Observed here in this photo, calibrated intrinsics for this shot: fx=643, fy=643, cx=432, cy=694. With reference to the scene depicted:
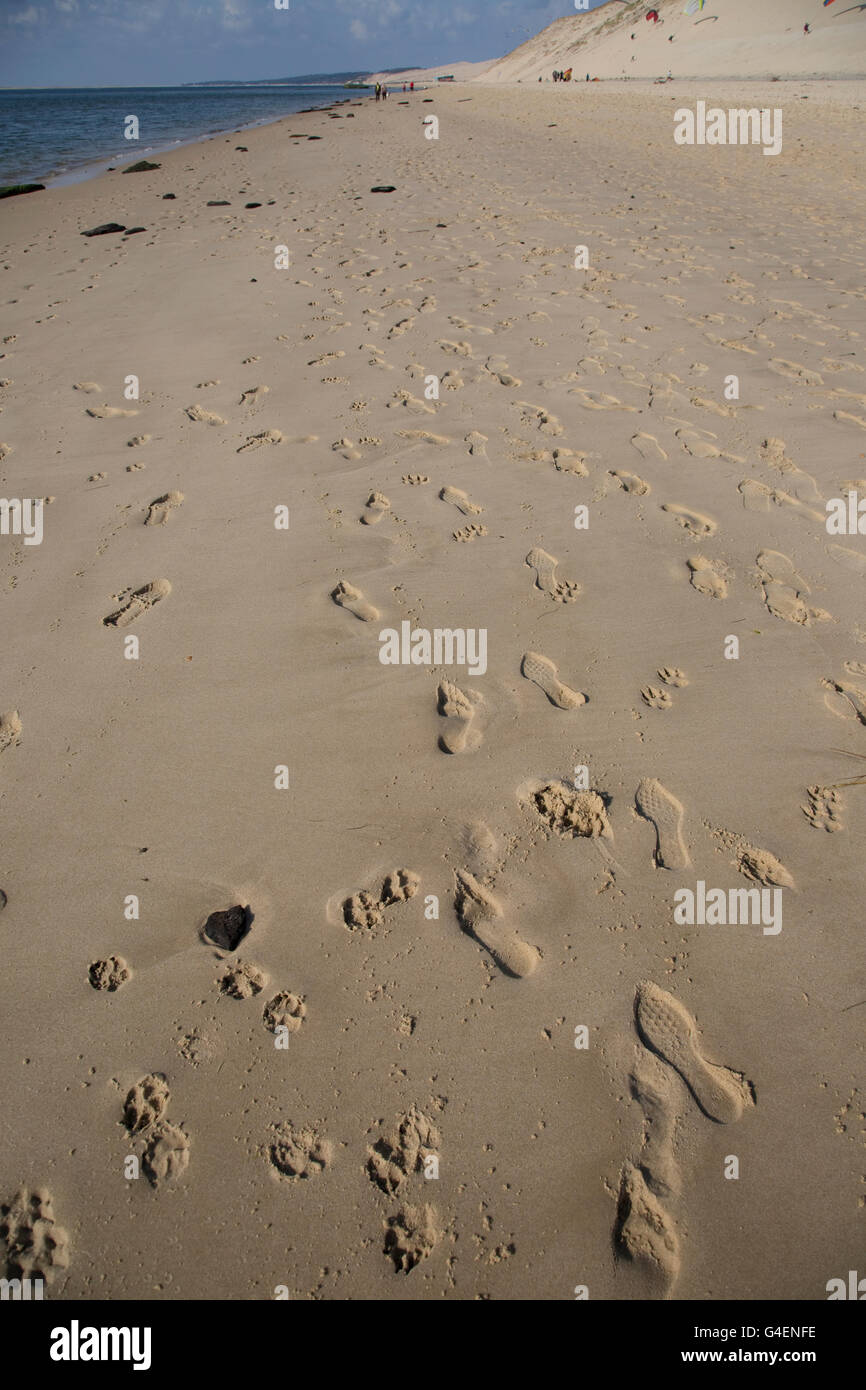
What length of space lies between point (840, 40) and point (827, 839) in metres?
47.4

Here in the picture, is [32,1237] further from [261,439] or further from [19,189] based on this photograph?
[19,189]

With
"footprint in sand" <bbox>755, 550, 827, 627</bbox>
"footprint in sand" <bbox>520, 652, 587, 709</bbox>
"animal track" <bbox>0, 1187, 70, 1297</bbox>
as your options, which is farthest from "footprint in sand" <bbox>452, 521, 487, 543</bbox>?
"animal track" <bbox>0, 1187, 70, 1297</bbox>

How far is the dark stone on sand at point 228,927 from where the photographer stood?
208cm

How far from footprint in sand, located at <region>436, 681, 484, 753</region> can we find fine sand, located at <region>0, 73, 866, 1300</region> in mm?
26

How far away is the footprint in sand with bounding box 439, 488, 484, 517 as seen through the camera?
12.3ft

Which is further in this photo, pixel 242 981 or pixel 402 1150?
pixel 242 981

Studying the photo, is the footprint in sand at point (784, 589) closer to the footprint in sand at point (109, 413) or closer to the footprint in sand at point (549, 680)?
the footprint in sand at point (549, 680)

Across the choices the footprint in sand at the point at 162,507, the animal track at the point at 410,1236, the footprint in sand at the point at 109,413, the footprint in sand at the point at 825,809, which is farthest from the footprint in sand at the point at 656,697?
the footprint in sand at the point at 109,413

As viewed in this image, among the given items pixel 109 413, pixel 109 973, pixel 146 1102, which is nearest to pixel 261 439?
pixel 109 413

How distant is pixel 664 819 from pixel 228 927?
61.3 inches

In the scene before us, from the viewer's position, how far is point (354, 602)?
321 centimetres

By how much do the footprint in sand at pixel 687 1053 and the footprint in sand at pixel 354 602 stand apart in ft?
6.47

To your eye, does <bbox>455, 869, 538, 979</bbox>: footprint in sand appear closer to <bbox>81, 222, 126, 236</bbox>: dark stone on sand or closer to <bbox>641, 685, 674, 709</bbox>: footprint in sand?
<bbox>641, 685, 674, 709</bbox>: footprint in sand
